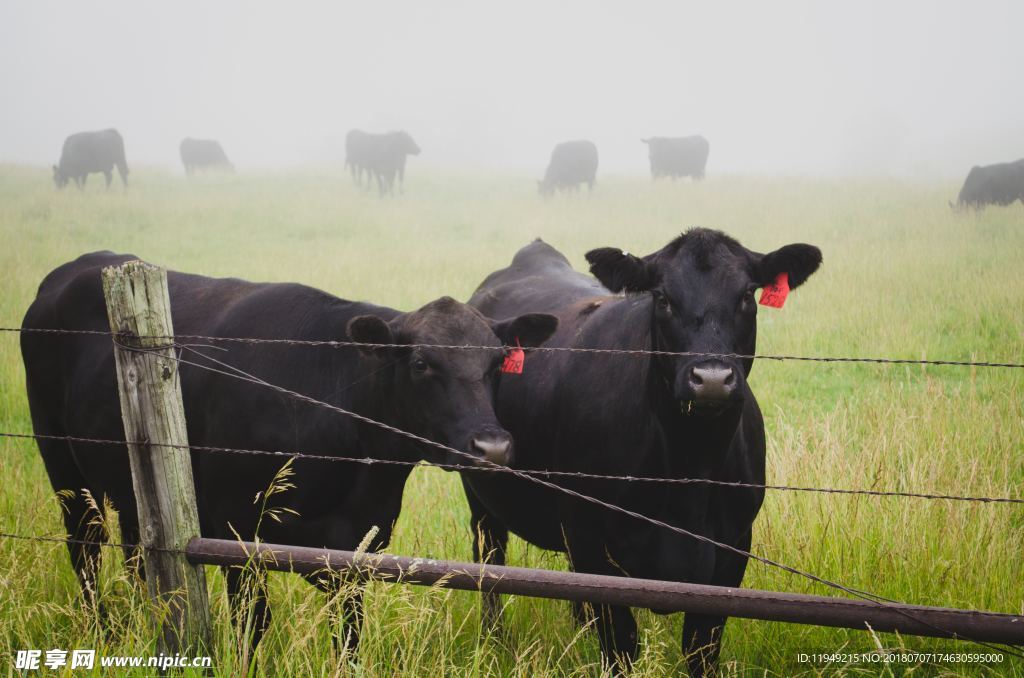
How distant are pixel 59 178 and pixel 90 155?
2.14 metres

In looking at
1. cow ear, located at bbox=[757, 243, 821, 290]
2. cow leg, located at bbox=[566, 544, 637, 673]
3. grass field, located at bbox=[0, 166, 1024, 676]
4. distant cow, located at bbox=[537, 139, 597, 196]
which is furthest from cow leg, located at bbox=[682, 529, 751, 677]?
distant cow, located at bbox=[537, 139, 597, 196]

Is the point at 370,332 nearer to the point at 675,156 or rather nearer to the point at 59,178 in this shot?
the point at 59,178

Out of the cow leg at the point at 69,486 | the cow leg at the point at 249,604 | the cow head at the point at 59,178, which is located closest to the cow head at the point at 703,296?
the cow leg at the point at 249,604

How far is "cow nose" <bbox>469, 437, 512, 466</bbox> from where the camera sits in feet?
10.1

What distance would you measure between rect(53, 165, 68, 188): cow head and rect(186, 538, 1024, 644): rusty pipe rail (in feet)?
108

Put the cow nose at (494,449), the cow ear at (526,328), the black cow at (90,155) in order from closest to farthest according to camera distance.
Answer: the cow nose at (494,449), the cow ear at (526,328), the black cow at (90,155)

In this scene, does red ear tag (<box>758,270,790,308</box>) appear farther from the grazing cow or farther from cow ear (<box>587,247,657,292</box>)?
the grazing cow

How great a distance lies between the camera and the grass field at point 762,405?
3.35 m

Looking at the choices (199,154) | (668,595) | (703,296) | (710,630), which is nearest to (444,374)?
(703,296)

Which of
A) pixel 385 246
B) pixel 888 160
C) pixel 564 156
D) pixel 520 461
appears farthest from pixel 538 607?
pixel 888 160

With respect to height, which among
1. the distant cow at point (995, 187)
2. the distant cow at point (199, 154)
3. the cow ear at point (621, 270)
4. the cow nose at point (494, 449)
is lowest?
the cow nose at point (494, 449)

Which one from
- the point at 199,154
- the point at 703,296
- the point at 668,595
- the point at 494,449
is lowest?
the point at 668,595

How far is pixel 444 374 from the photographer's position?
338 centimetres

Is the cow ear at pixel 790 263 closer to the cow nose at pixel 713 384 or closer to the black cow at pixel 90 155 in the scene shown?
the cow nose at pixel 713 384
